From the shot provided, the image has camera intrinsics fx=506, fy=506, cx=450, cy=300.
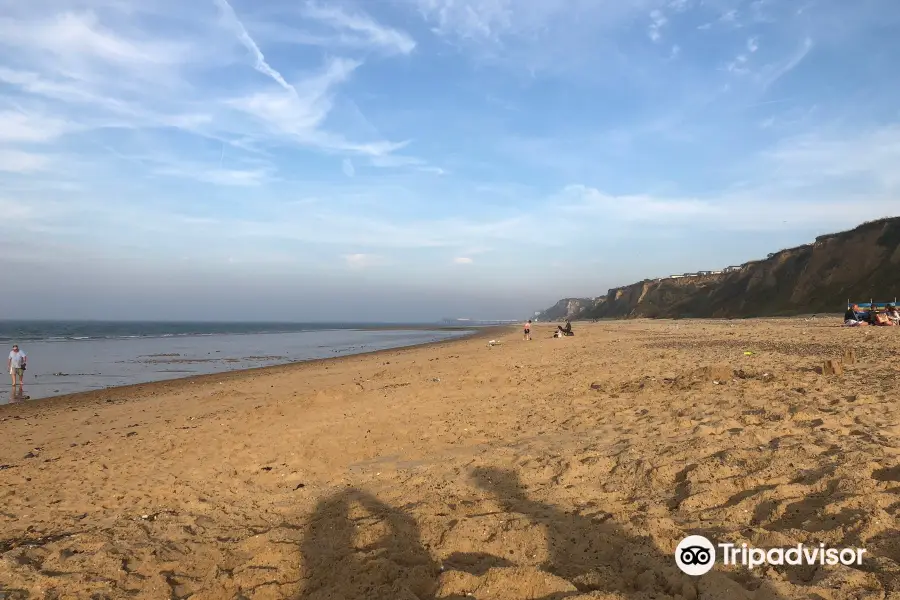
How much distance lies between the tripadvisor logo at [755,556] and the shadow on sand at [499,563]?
0.11m

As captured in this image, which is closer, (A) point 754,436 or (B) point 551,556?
(B) point 551,556

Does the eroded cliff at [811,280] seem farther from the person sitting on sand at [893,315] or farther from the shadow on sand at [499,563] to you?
the shadow on sand at [499,563]

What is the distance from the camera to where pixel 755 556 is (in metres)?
3.15

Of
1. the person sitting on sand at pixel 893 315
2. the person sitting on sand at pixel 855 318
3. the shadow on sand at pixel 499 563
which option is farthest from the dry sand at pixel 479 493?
the person sitting on sand at pixel 855 318

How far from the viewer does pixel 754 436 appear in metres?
5.35

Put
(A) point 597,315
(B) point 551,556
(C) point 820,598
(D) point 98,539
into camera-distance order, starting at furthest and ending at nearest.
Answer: (A) point 597,315
(D) point 98,539
(B) point 551,556
(C) point 820,598

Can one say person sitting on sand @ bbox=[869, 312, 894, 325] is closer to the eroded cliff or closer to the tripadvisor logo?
the eroded cliff

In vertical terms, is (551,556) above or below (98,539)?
above

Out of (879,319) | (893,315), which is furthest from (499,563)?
(893,315)

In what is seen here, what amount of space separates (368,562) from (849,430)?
5.04 meters

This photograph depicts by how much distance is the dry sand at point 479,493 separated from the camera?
326cm

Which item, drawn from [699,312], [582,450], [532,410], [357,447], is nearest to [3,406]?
[357,447]

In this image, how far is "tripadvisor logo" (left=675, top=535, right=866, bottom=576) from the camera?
303cm

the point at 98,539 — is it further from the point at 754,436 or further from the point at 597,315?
the point at 597,315
